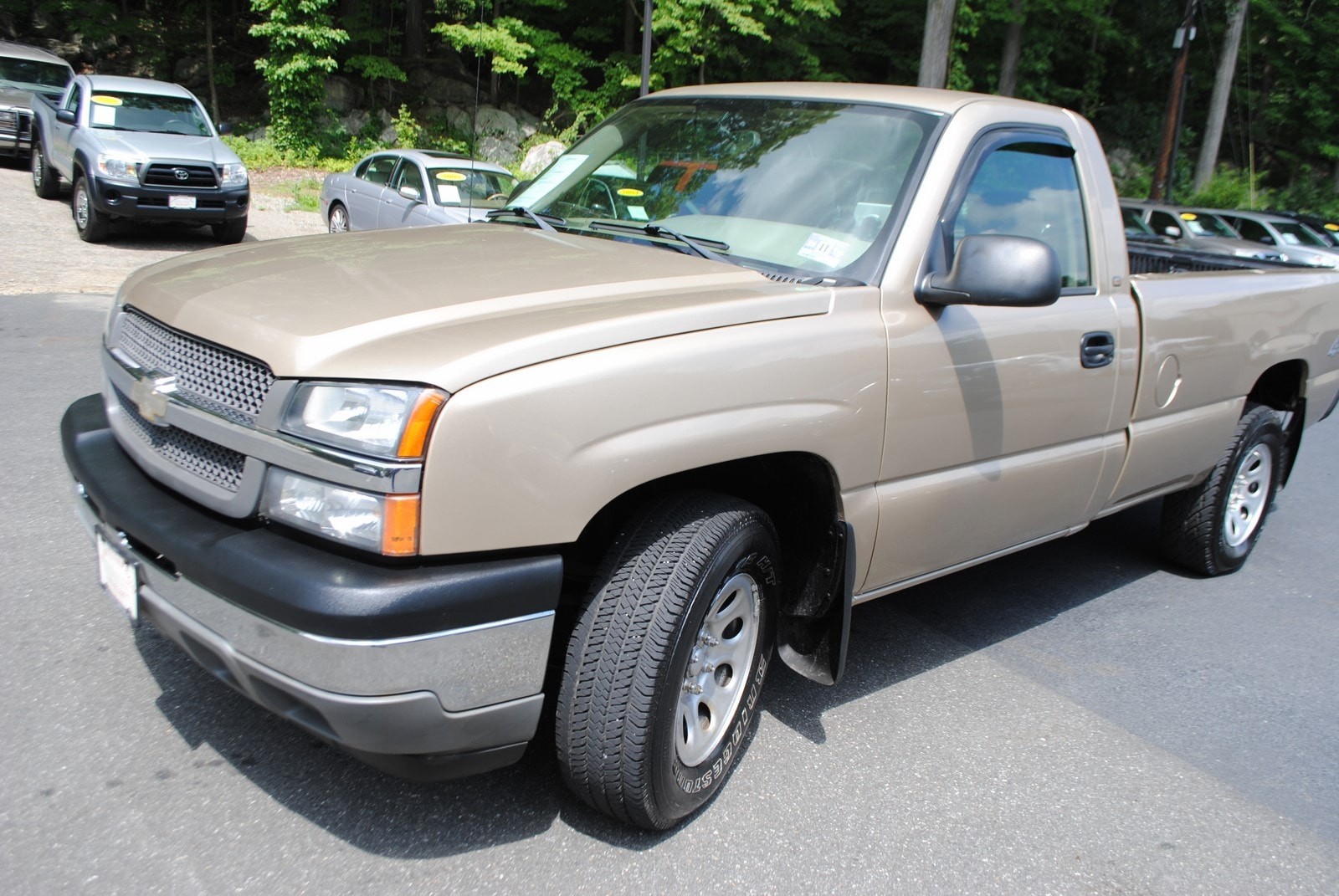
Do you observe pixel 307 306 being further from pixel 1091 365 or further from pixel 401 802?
pixel 1091 365

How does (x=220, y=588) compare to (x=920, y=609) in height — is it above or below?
above

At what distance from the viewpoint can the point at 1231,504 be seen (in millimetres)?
5105

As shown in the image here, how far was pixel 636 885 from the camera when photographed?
2594mm

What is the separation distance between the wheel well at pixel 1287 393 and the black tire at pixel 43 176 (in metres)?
14.6

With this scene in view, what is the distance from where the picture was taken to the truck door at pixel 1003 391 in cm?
315

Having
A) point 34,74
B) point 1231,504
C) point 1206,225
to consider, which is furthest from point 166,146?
point 1206,225

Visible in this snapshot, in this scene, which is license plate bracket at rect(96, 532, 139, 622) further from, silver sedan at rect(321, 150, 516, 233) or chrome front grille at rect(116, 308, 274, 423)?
silver sedan at rect(321, 150, 516, 233)

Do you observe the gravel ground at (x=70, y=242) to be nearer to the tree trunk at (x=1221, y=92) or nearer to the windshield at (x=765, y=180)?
the windshield at (x=765, y=180)

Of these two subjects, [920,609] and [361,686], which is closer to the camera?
[361,686]

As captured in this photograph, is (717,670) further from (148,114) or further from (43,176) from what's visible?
(43,176)

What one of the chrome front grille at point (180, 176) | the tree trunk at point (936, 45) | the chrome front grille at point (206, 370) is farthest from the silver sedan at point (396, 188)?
the tree trunk at point (936, 45)

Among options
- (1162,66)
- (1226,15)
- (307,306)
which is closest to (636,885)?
(307,306)

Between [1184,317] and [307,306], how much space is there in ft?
10.5

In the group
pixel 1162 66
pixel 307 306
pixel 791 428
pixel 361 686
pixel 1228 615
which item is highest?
pixel 1162 66
